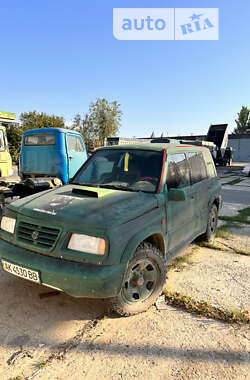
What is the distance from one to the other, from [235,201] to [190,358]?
8.20 meters

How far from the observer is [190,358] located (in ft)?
7.08

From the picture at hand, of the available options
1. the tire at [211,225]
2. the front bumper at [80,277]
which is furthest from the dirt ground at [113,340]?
the tire at [211,225]

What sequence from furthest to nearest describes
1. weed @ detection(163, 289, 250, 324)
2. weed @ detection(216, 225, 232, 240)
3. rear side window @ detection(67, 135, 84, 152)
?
rear side window @ detection(67, 135, 84, 152)
weed @ detection(216, 225, 232, 240)
weed @ detection(163, 289, 250, 324)

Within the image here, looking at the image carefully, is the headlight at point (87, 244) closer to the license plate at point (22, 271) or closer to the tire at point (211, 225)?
the license plate at point (22, 271)

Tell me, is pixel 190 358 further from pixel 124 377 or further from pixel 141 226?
pixel 141 226

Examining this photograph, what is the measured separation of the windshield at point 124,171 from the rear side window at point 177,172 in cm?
17

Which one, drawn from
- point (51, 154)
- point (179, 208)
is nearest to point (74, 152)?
point (51, 154)

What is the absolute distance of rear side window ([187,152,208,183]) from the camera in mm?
3979

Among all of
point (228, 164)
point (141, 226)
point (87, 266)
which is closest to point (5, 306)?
point (87, 266)

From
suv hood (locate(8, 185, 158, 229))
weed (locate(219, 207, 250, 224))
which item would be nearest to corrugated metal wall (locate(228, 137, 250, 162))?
weed (locate(219, 207, 250, 224))

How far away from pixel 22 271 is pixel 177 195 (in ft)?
A: 6.05

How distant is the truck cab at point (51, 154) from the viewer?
7.64m

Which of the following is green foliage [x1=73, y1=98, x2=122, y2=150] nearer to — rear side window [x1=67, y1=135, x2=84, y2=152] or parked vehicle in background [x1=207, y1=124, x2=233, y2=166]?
parked vehicle in background [x1=207, y1=124, x2=233, y2=166]

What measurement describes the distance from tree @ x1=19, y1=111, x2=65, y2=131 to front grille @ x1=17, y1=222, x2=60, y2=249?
3446cm
